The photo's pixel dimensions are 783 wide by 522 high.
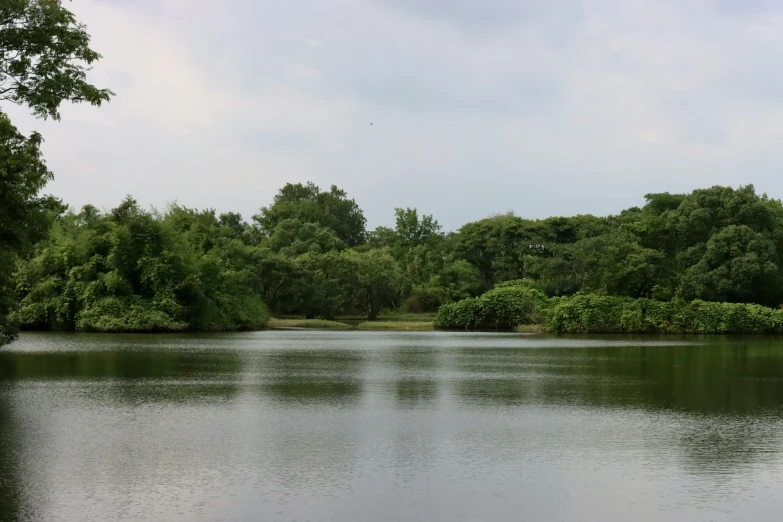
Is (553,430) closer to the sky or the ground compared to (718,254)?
closer to the ground

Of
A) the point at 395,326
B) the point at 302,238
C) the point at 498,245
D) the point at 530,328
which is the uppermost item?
the point at 302,238

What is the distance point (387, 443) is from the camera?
1341 centimetres

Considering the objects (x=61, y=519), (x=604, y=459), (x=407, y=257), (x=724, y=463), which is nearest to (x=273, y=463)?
(x=61, y=519)

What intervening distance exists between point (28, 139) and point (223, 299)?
35.7 m

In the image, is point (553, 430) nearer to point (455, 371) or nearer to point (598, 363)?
point (455, 371)

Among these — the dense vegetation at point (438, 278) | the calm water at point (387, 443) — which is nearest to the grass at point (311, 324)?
the dense vegetation at point (438, 278)

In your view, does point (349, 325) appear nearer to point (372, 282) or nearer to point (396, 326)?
point (396, 326)

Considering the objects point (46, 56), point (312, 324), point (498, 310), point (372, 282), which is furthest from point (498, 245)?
point (46, 56)

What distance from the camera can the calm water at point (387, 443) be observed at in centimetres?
971

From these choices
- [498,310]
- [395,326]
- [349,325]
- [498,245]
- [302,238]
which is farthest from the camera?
[302,238]

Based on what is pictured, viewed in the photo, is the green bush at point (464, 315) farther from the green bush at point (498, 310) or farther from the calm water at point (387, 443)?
the calm water at point (387, 443)

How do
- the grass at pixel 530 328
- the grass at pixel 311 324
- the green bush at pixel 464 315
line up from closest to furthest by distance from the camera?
1. the grass at pixel 530 328
2. the green bush at pixel 464 315
3. the grass at pixel 311 324

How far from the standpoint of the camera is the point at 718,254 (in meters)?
53.9

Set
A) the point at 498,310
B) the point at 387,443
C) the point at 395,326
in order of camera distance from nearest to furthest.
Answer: the point at 387,443
the point at 498,310
the point at 395,326
